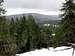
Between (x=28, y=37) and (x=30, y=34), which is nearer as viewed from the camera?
(x=28, y=37)

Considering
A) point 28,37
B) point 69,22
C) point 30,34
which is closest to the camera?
point 69,22

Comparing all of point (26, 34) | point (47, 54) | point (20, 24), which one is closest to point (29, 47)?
point (26, 34)

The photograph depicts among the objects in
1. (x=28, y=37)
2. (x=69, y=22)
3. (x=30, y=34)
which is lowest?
(x=28, y=37)

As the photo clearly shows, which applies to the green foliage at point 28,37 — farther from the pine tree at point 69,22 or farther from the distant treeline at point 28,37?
the pine tree at point 69,22

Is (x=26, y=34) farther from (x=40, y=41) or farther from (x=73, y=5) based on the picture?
(x=73, y=5)

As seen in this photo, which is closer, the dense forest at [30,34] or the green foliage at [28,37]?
the dense forest at [30,34]

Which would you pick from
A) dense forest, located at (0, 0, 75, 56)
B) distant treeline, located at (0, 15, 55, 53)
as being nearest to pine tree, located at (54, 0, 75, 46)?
dense forest, located at (0, 0, 75, 56)

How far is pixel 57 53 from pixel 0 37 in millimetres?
3320

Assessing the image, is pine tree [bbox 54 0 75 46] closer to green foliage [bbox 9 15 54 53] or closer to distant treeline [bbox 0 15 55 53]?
distant treeline [bbox 0 15 55 53]

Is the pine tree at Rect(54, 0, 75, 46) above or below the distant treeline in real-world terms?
above

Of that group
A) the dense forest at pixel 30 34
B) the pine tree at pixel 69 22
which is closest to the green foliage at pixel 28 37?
the dense forest at pixel 30 34

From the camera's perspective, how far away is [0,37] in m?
11.7

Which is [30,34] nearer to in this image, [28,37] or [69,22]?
[28,37]

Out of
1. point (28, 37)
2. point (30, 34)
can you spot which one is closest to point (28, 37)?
point (28, 37)
